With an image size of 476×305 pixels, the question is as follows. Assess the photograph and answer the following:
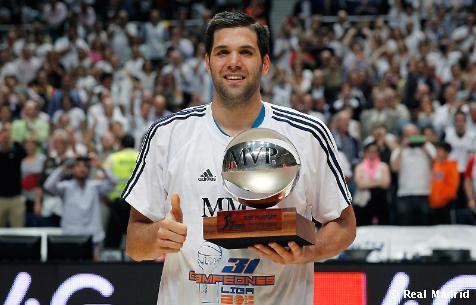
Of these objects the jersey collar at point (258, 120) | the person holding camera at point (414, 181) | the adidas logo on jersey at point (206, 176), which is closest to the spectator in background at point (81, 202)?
the person holding camera at point (414, 181)

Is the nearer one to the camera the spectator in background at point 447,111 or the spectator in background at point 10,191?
the spectator in background at point 10,191

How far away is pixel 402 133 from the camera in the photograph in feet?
51.0

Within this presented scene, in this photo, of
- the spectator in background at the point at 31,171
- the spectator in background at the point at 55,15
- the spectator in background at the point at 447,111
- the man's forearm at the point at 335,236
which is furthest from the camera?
the spectator in background at the point at 55,15

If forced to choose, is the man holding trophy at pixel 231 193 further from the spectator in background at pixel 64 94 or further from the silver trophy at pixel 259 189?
the spectator in background at pixel 64 94

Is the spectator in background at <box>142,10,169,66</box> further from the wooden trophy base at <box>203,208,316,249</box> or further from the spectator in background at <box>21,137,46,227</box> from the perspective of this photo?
the wooden trophy base at <box>203,208,316,249</box>

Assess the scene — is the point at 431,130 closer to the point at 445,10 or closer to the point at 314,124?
the point at 445,10

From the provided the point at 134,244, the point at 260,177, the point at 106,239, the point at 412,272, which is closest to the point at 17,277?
the point at 412,272

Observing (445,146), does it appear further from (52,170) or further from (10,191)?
(10,191)

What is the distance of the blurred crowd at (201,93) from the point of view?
1444 centimetres

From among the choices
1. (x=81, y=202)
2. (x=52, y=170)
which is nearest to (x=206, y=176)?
(x=81, y=202)

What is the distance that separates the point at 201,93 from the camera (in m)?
18.7

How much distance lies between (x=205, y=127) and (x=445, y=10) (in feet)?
55.1

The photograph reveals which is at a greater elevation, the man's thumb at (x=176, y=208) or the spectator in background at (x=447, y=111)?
the spectator in background at (x=447, y=111)

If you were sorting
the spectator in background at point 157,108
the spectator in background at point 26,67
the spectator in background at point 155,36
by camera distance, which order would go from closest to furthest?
1. the spectator in background at point 157,108
2. the spectator in background at point 26,67
3. the spectator in background at point 155,36
